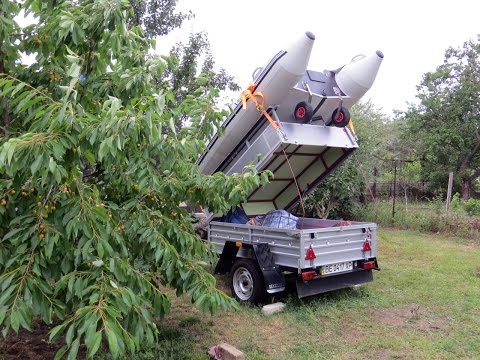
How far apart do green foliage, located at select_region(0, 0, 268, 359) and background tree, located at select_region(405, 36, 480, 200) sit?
19351 mm

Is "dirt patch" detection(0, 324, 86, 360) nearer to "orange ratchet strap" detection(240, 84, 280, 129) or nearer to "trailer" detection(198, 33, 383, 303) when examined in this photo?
"trailer" detection(198, 33, 383, 303)

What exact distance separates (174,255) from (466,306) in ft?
15.2

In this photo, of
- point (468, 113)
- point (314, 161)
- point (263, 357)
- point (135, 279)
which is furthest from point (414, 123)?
point (135, 279)

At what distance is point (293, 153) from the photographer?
704 centimetres

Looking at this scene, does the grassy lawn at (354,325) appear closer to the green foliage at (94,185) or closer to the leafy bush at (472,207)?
the green foliage at (94,185)

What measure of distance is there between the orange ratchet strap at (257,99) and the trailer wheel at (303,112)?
395mm

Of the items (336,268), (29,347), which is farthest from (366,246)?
(29,347)

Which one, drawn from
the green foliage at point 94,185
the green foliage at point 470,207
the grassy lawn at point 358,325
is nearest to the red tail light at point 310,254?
the grassy lawn at point 358,325

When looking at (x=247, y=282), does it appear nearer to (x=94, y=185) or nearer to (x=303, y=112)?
(x=303, y=112)

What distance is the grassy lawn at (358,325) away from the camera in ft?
15.5

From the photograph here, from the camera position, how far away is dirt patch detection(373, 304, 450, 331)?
552cm

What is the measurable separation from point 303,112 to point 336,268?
210 centimetres

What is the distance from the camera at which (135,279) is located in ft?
10.2

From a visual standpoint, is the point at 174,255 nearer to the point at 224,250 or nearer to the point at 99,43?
the point at 99,43
